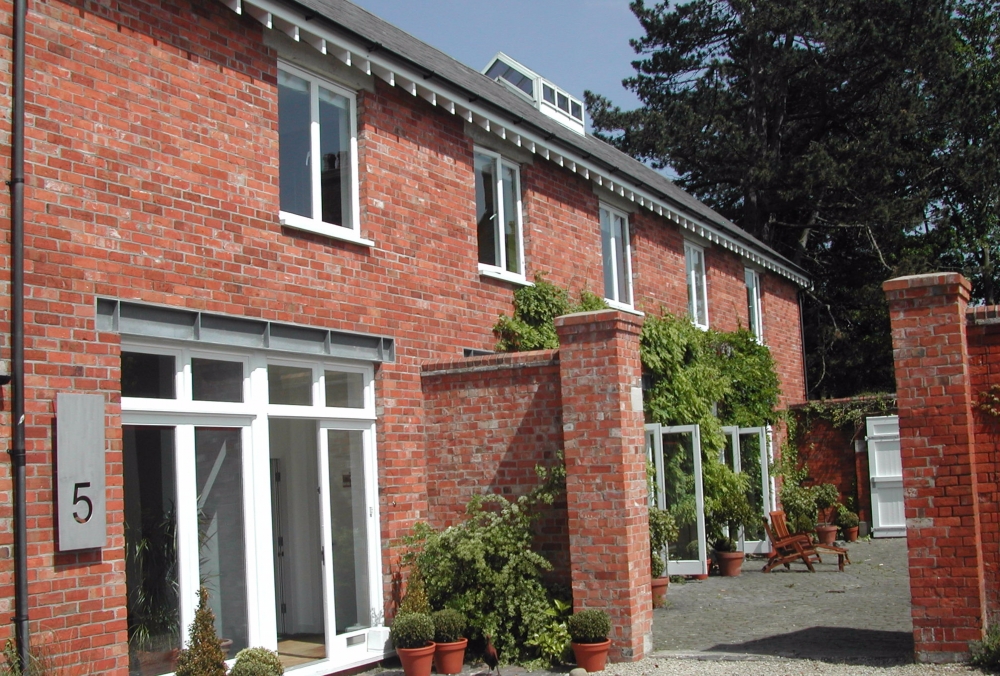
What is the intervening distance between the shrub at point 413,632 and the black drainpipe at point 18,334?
11.2 feet

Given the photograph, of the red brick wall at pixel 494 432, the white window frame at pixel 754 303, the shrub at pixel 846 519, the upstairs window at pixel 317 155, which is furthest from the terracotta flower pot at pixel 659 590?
the white window frame at pixel 754 303

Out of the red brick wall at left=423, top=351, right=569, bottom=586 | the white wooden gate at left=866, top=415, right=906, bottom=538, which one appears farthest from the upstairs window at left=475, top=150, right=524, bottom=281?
the white wooden gate at left=866, top=415, right=906, bottom=538

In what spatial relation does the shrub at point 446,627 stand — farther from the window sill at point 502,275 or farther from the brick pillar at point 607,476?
the window sill at point 502,275

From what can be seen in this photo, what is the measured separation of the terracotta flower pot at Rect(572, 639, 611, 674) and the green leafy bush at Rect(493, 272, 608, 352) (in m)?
4.09

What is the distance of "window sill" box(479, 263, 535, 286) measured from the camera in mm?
11758

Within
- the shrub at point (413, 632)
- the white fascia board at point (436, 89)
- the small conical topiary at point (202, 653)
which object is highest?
the white fascia board at point (436, 89)

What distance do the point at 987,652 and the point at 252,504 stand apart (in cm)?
618

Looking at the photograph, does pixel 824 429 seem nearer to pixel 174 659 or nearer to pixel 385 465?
pixel 385 465

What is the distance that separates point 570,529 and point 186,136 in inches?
195

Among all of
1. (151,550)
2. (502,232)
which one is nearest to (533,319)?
(502,232)

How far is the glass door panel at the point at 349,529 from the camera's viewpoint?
30.7 ft

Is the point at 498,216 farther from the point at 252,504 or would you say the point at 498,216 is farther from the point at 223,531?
the point at 223,531

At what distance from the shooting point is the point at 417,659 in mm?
8773

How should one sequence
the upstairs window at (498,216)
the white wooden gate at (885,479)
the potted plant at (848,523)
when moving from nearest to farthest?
the upstairs window at (498,216)
the potted plant at (848,523)
the white wooden gate at (885,479)
